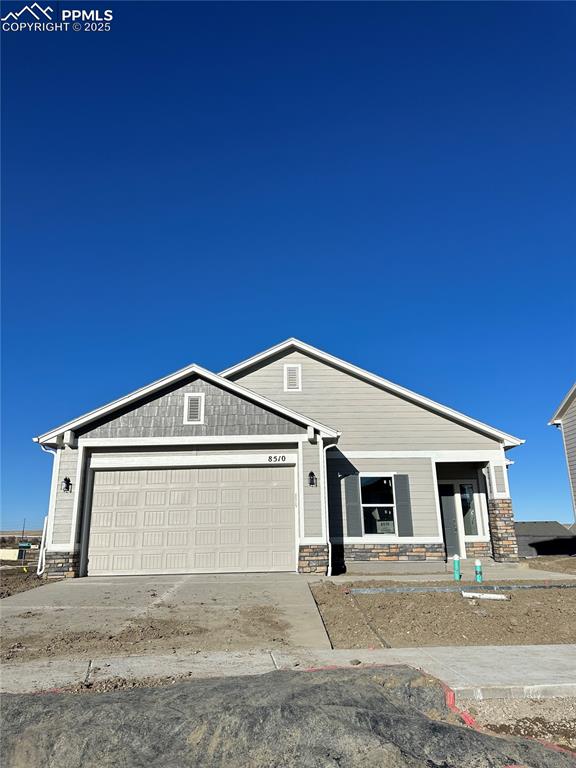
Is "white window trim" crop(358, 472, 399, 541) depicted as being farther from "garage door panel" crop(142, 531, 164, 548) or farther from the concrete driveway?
"garage door panel" crop(142, 531, 164, 548)

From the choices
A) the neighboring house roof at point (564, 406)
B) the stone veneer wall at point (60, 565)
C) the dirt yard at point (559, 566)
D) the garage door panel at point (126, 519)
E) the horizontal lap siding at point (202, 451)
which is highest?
the neighboring house roof at point (564, 406)

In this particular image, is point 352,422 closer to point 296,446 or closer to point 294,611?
point 296,446

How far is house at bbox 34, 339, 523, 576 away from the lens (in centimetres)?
1113

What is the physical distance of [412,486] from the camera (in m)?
13.0

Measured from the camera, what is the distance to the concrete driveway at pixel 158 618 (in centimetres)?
543

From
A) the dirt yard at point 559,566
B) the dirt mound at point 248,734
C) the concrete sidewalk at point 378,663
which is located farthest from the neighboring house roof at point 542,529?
the dirt mound at point 248,734

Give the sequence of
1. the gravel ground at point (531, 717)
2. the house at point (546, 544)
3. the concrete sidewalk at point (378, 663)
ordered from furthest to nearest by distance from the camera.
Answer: the house at point (546, 544) < the concrete sidewalk at point (378, 663) < the gravel ground at point (531, 717)

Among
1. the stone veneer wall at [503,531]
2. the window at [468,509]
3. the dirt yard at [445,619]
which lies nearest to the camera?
the dirt yard at [445,619]

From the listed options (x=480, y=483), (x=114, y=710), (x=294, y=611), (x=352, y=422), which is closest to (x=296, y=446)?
(x=352, y=422)

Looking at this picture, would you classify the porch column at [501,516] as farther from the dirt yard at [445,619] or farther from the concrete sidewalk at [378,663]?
the concrete sidewalk at [378,663]

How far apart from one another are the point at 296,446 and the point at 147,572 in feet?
14.2

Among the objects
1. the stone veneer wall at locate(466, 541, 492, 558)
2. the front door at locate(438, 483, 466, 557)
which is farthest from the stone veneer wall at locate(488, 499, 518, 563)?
the front door at locate(438, 483, 466, 557)

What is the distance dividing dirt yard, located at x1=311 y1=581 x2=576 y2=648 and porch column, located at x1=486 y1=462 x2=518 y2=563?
4.75 meters

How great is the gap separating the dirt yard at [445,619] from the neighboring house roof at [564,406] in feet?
38.2
